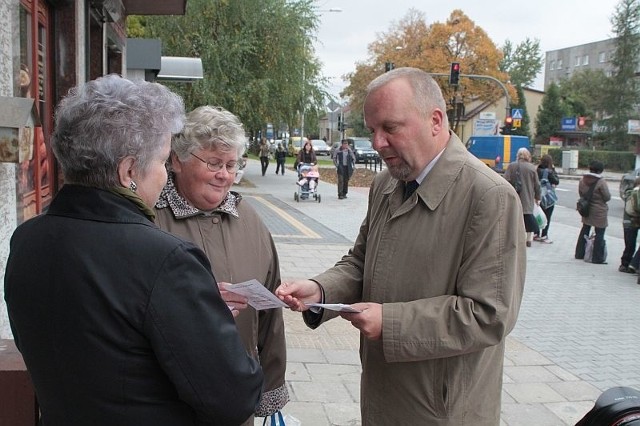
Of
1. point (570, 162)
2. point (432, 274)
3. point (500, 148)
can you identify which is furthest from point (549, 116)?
point (432, 274)

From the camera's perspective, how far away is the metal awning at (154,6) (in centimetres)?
832

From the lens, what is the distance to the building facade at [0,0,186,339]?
320 cm

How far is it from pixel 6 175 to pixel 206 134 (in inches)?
52.6

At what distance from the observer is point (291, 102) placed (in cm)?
2248

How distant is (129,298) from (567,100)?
237 ft

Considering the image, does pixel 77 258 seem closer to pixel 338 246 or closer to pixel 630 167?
pixel 338 246

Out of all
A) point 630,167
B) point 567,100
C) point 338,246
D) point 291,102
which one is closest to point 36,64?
point 338,246

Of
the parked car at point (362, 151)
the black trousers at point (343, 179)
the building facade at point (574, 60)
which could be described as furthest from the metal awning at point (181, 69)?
the building facade at point (574, 60)

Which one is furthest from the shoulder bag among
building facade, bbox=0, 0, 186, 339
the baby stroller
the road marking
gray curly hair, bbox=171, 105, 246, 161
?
gray curly hair, bbox=171, 105, 246, 161

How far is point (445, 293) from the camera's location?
6.96ft

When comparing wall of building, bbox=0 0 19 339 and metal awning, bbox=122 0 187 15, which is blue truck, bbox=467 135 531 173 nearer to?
metal awning, bbox=122 0 187 15

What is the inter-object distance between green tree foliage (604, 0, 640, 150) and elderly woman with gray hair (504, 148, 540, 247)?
41.7m

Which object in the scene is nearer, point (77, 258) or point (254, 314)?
point (77, 258)

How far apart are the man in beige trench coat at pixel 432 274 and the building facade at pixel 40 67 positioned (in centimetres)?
172
